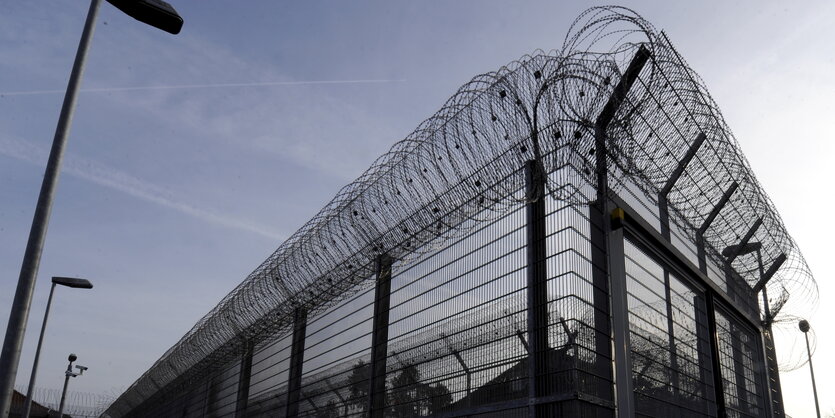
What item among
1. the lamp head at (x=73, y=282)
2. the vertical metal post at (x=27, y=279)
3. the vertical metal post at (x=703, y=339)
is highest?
the lamp head at (x=73, y=282)

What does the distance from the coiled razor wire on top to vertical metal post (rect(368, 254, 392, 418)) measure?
0.35m

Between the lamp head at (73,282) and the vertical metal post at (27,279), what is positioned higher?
the lamp head at (73,282)

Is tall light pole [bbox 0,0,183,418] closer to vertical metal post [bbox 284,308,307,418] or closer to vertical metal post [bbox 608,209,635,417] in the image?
vertical metal post [bbox 608,209,635,417]

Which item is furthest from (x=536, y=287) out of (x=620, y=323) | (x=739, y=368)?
(x=739, y=368)

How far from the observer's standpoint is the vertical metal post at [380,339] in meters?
14.0

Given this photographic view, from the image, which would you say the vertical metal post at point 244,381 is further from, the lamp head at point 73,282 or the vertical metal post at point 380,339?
the vertical metal post at point 380,339

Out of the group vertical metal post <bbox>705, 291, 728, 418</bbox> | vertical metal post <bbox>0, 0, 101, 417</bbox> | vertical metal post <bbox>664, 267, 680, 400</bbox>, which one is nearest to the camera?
vertical metal post <bbox>0, 0, 101, 417</bbox>

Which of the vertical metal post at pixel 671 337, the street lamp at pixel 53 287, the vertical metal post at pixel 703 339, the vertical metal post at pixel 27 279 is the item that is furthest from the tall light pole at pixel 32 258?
the street lamp at pixel 53 287

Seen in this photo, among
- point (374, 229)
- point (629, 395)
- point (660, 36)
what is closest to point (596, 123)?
point (660, 36)

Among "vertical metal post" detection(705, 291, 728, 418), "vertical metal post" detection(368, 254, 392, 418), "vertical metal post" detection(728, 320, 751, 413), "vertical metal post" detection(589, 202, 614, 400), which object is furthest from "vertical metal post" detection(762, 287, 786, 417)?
"vertical metal post" detection(368, 254, 392, 418)

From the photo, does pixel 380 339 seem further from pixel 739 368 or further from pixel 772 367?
pixel 772 367

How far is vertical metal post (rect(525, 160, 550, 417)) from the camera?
33.4ft

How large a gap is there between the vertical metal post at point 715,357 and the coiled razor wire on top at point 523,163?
57.3 inches

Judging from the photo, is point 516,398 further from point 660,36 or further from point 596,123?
point 660,36
